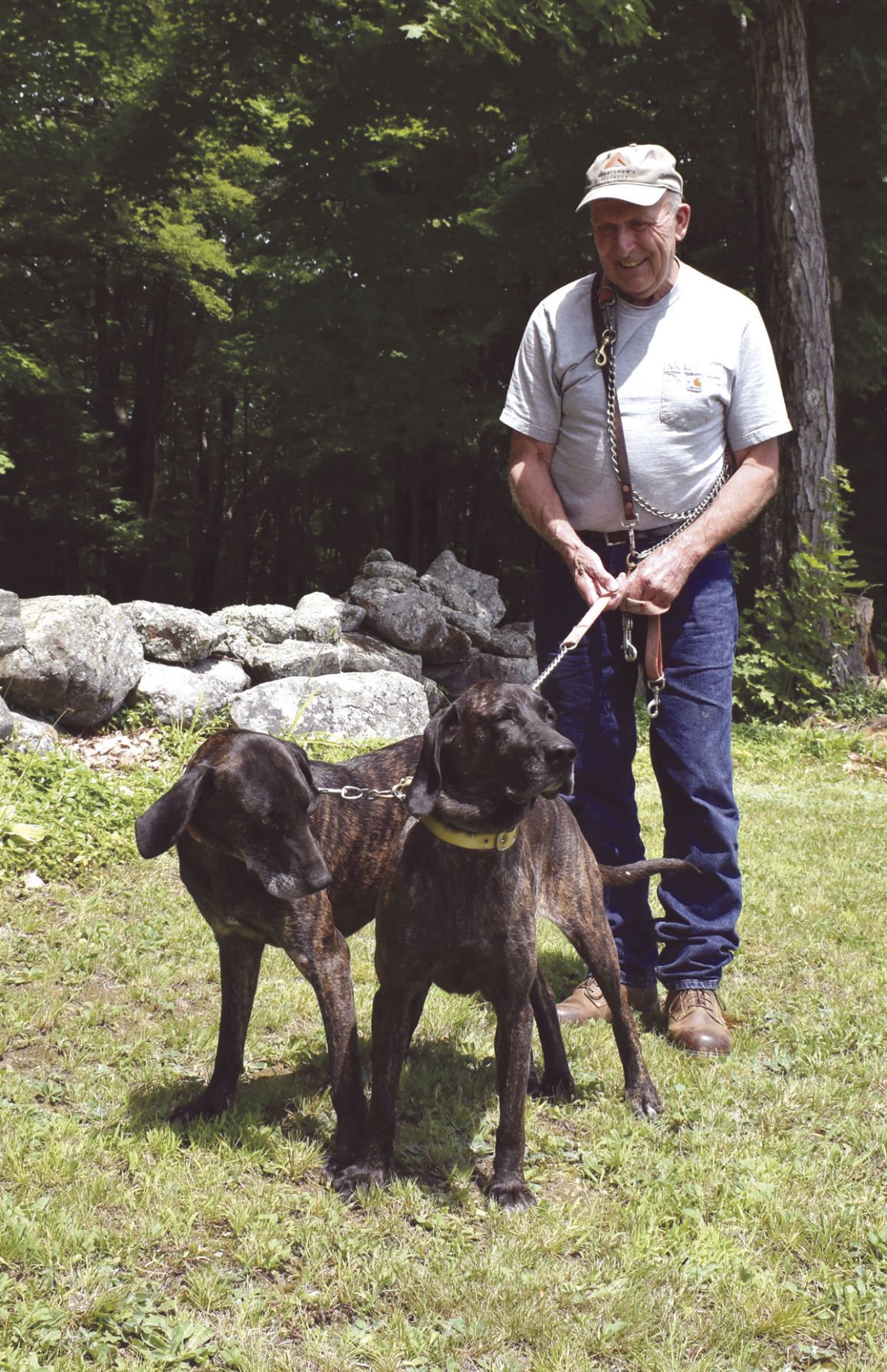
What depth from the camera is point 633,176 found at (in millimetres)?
3639

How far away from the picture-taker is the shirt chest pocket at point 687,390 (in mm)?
3914

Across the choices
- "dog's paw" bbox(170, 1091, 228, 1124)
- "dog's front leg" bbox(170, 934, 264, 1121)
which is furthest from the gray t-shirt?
"dog's paw" bbox(170, 1091, 228, 1124)

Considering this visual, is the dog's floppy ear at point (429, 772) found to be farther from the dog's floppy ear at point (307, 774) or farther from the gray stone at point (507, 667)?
the gray stone at point (507, 667)

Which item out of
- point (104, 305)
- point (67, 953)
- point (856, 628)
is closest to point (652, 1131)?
point (67, 953)

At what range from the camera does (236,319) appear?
66.4 feet

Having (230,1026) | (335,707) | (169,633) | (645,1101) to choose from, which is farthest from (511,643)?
(230,1026)

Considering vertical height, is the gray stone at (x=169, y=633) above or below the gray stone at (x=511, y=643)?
above

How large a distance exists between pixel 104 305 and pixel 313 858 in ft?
66.1

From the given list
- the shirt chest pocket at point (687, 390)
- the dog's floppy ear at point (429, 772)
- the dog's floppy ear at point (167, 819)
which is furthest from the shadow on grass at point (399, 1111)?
the shirt chest pocket at point (687, 390)

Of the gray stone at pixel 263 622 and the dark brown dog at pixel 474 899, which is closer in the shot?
the dark brown dog at pixel 474 899

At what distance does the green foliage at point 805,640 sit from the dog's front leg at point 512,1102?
8891 mm

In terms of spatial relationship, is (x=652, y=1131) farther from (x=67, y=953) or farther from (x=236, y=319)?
(x=236, y=319)

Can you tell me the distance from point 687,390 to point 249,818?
2136mm

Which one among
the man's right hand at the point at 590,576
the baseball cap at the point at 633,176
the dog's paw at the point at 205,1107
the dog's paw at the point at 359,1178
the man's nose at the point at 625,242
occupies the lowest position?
the dog's paw at the point at 205,1107
